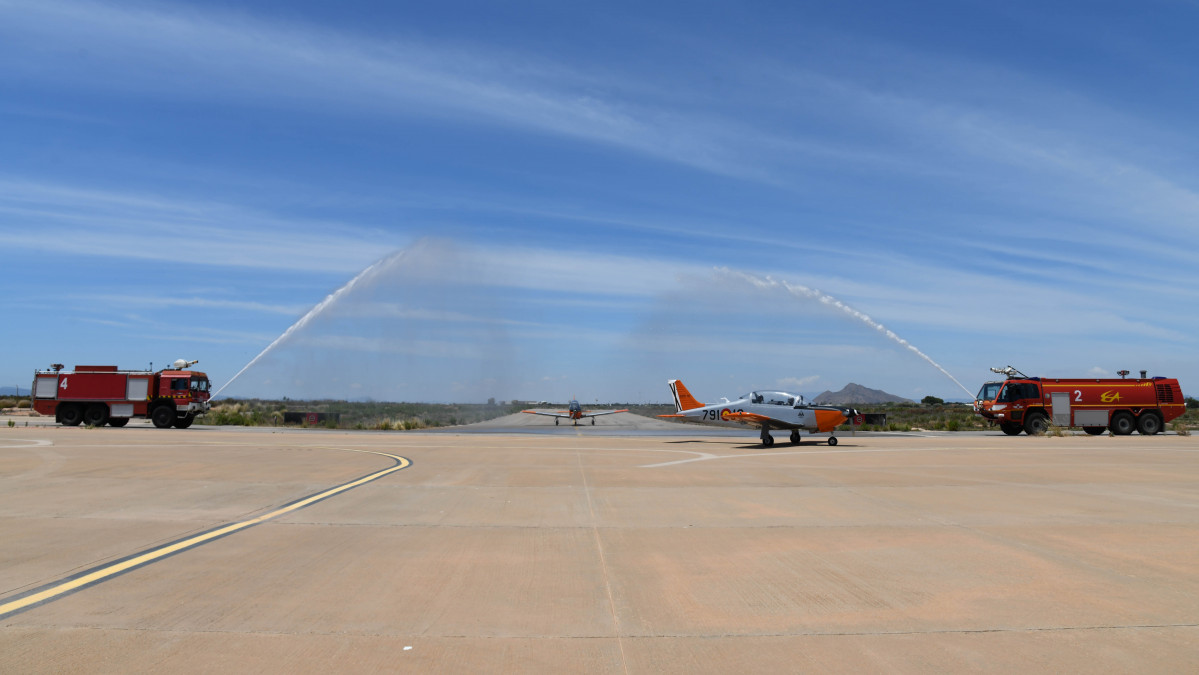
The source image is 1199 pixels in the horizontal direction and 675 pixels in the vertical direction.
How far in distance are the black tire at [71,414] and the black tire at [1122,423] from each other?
56.1 m

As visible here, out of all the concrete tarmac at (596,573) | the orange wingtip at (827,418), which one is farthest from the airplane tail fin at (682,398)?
the concrete tarmac at (596,573)

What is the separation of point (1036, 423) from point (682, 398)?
67.7 ft

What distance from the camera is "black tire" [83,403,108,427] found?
40.8 metres

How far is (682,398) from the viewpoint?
111 feet

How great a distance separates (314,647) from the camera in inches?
223

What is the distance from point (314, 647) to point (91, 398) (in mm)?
43126

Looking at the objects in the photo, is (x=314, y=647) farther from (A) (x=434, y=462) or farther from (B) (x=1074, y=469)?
(B) (x=1074, y=469)

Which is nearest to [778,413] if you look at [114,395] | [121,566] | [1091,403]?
[1091,403]

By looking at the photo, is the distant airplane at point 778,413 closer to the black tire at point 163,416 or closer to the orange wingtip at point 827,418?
the orange wingtip at point 827,418

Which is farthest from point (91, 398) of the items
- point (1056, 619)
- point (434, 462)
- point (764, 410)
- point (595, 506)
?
point (1056, 619)

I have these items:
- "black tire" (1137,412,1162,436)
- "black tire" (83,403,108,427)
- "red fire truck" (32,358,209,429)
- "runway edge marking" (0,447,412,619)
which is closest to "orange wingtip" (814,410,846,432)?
"black tire" (1137,412,1162,436)

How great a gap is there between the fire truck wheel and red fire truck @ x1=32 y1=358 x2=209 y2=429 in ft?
164

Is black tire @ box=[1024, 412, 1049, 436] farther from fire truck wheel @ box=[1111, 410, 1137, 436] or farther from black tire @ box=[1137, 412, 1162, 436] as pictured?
black tire @ box=[1137, 412, 1162, 436]

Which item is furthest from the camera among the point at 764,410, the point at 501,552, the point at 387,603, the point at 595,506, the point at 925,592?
the point at 764,410
